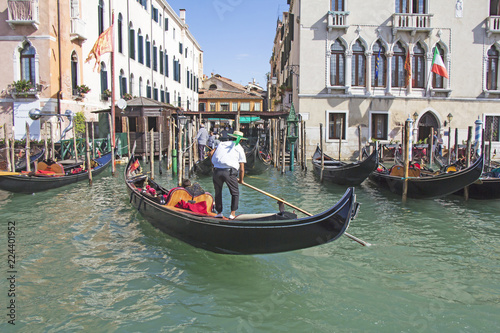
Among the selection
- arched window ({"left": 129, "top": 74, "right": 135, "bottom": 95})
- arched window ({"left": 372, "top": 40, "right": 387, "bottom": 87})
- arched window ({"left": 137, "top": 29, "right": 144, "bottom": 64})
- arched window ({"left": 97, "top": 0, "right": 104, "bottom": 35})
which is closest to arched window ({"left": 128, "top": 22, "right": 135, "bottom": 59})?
arched window ({"left": 137, "top": 29, "right": 144, "bottom": 64})

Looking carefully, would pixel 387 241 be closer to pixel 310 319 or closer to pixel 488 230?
pixel 488 230

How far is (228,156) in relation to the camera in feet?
14.2

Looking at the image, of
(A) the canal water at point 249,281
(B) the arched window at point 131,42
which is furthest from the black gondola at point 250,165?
(B) the arched window at point 131,42

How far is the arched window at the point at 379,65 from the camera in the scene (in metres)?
13.1

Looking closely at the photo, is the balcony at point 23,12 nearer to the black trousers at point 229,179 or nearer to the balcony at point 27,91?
the balcony at point 27,91

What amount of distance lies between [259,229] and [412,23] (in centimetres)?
1174

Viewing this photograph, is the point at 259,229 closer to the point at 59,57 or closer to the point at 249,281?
the point at 249,281

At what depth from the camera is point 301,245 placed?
345cm

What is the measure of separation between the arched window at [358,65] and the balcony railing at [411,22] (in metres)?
1.16

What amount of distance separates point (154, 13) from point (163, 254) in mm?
17306

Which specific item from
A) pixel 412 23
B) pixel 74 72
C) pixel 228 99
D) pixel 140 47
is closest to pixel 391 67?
pixel 412 23

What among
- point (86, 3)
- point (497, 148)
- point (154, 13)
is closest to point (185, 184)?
point (86, 3)

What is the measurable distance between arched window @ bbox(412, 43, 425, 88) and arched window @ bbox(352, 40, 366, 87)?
5.50ft

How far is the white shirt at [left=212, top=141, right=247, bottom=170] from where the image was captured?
429cm
